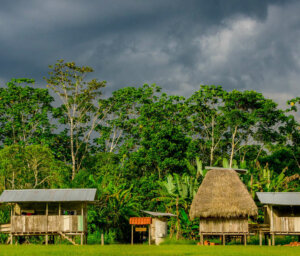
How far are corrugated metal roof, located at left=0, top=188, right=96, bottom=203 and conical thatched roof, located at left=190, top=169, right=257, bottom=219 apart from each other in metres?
5.89

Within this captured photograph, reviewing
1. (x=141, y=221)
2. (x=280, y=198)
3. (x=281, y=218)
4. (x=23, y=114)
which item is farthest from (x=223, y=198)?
(x=23, y=114)

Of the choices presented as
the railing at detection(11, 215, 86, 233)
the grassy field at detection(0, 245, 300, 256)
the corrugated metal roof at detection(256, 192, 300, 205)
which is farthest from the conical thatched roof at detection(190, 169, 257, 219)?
the railing at detection(11, 215, 86, 233)

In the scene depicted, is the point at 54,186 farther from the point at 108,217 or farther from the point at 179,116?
the point at 179,116

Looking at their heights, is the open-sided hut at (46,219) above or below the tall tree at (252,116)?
below

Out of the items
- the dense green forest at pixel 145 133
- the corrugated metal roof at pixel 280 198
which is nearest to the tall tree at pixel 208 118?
the dense green forest at pixel 145 133

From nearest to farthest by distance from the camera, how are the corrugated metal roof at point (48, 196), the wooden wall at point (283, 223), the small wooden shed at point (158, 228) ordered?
the corrugated metal roof at point (48, 196) < the wooden wall at point (283, 223) < the small wooden shed at point (158, 228)

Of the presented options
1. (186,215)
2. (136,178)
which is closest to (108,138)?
(136,178)

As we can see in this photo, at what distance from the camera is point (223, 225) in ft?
87.7

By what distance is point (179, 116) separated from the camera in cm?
4300

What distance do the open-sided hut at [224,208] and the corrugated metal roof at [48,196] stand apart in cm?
589

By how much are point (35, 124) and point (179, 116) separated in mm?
12426

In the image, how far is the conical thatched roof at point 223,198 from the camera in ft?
86.3

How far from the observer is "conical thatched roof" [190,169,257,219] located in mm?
26297

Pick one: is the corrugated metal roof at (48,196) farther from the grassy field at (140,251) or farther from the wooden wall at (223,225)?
the wooden wall at (223,225)
